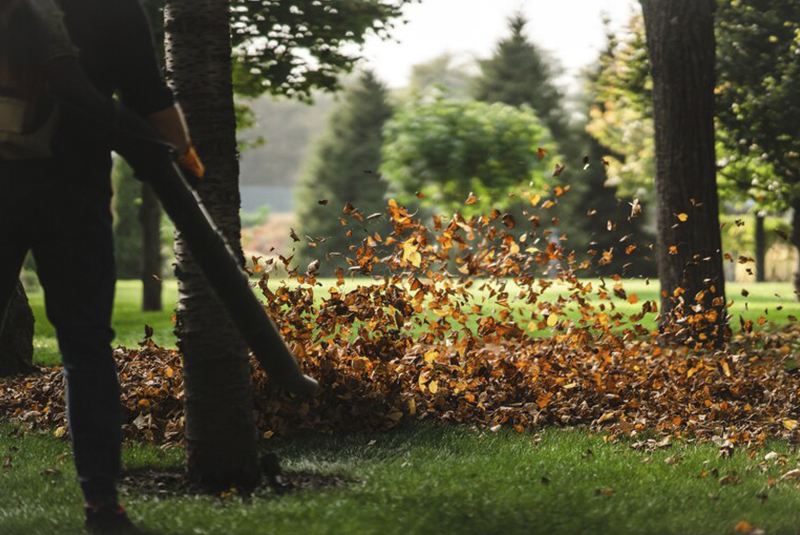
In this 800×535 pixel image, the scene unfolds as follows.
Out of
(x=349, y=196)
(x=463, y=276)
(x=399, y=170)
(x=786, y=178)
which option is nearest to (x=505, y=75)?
(x=349, y=196)

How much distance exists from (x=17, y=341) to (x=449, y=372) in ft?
12.3

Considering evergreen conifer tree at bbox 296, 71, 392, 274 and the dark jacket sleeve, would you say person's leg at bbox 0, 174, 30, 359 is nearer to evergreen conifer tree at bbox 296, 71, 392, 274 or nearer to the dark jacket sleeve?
the dark jacket sleeve

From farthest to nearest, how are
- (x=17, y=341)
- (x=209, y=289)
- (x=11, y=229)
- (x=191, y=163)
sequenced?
(x=17, y=341), (x=209, y=289), (x=191, y=163), (x=11, y=229)

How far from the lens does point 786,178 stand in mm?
18266

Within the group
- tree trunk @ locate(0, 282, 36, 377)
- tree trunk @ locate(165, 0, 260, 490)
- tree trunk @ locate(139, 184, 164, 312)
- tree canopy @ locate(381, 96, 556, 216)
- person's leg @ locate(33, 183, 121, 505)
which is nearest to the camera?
person's leg @ locate(33, 183, 121, 505)

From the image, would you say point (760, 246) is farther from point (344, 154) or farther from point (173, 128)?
point (173, 128)

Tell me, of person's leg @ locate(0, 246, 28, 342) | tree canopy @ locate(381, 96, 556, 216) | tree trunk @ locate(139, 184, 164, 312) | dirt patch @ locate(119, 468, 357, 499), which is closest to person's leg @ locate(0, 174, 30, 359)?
person's leg @ locate(0, 246, 28, 342)

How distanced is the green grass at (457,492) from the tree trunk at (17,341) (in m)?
2.72

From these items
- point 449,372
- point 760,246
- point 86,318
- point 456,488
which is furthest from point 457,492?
point 760,246

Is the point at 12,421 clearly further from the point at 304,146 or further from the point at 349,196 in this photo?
the point at 304,146

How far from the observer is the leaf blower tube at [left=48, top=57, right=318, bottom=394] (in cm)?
325

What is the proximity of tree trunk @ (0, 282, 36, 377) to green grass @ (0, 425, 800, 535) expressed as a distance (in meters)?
2.72

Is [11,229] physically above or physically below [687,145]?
below

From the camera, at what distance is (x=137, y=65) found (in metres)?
3.52
